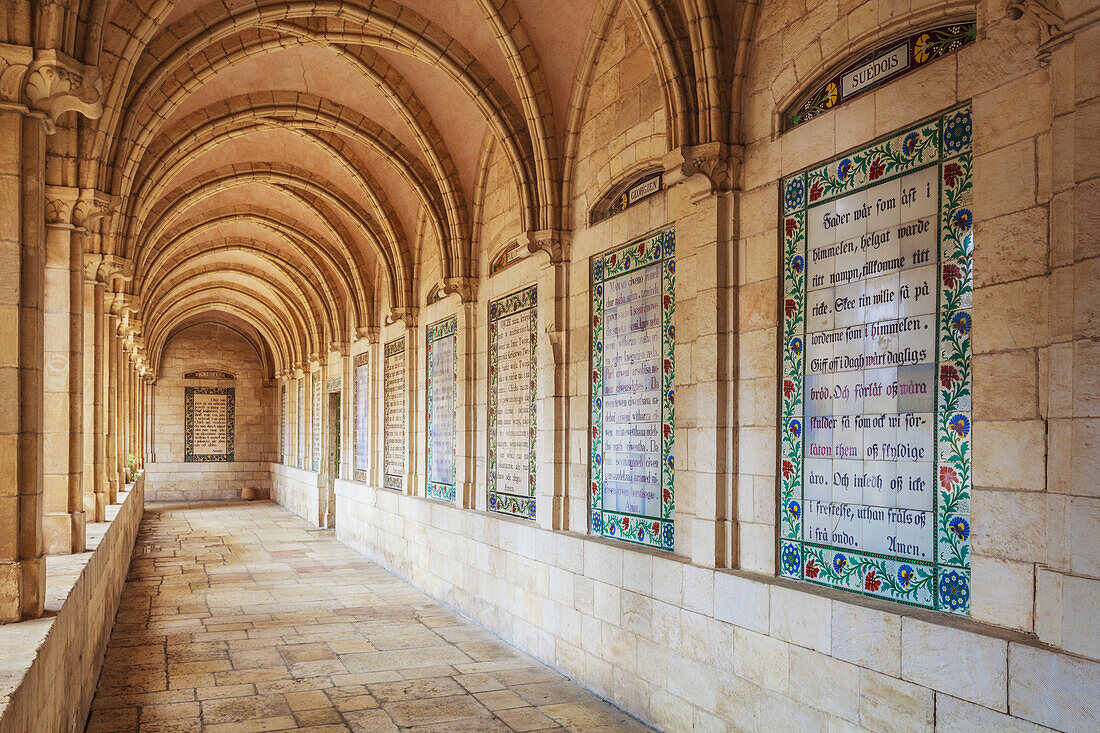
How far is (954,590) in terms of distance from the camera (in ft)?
11.3

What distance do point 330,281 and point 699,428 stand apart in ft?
38.8

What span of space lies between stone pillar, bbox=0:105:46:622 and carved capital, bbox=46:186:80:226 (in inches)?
82.5

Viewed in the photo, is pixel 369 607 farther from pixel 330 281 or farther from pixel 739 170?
pixel 330 281

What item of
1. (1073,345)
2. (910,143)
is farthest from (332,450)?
(1073,345)

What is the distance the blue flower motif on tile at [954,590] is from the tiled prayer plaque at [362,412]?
1006 cm

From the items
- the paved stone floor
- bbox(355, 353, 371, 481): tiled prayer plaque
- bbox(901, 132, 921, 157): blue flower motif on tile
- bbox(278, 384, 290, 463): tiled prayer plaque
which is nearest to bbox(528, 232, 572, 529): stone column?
the paved stone floor

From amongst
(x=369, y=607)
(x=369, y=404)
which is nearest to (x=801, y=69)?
(x=369, y=607)

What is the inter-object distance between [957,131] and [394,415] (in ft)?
29.9

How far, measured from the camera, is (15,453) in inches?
152

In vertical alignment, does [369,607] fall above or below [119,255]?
below

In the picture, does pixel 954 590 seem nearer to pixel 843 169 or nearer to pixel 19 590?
pixel 843 169

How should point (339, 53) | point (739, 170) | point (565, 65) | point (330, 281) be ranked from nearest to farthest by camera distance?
point (739, 170), point (565, 65), point (339, 53), point (330, 281)

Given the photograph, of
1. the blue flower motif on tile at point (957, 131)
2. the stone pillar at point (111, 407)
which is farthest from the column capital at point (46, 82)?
the stone pillar at point (111, 407)

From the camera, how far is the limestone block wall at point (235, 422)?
2434cm
